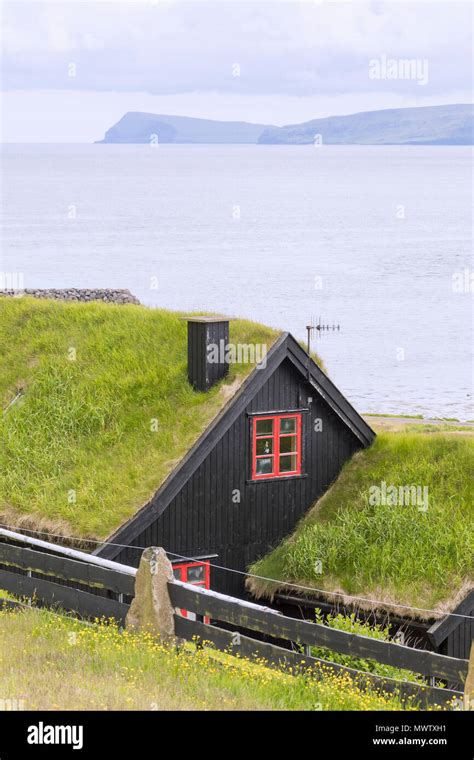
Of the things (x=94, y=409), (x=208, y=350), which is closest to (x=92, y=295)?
(x=94, y=409)

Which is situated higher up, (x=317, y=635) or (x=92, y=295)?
(x=92, y=295)

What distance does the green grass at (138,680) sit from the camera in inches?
443

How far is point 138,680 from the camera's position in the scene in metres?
12.1

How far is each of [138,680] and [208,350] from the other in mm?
13935

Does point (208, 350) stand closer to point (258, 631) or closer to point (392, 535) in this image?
point (392, 535)

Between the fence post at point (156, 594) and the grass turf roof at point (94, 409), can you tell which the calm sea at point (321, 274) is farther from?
the fence post at point (156, 594)

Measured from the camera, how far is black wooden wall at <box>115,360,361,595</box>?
24719mm

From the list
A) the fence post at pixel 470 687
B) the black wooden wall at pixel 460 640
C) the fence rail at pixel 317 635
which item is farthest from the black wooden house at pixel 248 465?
the fence post at pixel 470 687

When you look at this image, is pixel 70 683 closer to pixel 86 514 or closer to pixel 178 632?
pixel 178 632

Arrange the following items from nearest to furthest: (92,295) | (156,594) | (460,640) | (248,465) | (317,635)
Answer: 1. (317,635)
2. (156,594)
3. (460,640)
4. (248,465)
5. (92,295)

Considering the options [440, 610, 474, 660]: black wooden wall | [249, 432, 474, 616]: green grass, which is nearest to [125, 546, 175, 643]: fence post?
[249, 432, 474, 616]: green grass

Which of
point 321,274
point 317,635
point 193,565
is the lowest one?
point 317,635
